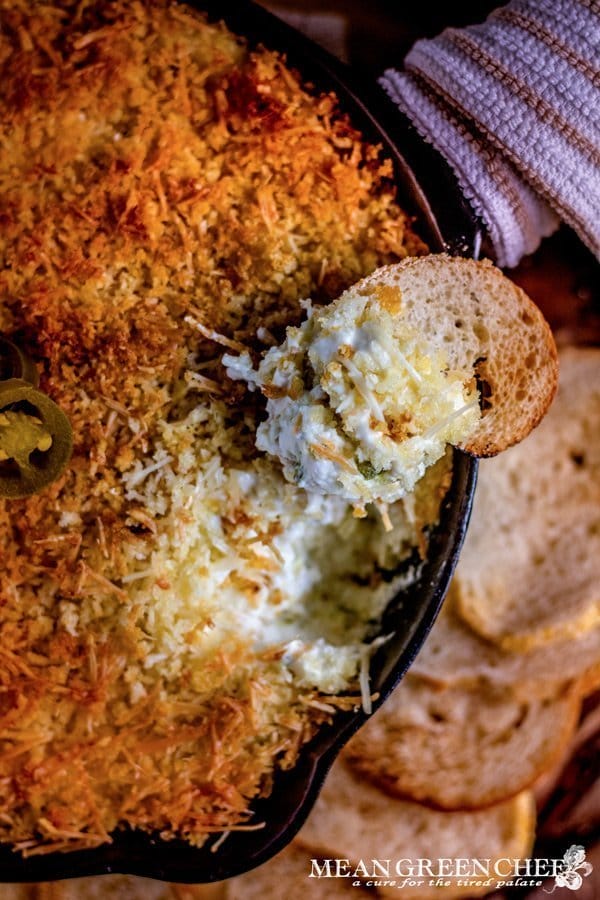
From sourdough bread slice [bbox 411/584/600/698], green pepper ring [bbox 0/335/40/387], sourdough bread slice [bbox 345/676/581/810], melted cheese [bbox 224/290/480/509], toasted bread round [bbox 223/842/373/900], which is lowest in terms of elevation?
toasted bread round [bbox 223/842/373/900]

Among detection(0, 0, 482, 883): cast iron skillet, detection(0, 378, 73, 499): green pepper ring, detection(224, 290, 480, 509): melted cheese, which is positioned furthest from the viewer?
detection(0, 0, 482, 883): cast iron skillet

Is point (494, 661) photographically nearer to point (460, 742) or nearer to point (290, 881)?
point (460, 742)

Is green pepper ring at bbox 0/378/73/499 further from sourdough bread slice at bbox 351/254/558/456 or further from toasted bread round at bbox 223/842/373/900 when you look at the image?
toasted bread round at bbox 223/842/373/900

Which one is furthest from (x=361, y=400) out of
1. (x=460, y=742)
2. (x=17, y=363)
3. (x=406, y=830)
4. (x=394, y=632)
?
(x=406, y=830)

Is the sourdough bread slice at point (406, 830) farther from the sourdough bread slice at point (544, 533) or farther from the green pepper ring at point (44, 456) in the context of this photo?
the green pepper ring at point (44, 456)

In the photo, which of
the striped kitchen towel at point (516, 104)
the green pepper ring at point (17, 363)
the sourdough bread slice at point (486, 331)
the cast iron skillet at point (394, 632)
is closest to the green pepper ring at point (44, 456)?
the green pepper ring at point (17, 363)

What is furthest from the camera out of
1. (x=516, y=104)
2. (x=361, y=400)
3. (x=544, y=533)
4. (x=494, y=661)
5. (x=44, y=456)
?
(x=544, y=533)

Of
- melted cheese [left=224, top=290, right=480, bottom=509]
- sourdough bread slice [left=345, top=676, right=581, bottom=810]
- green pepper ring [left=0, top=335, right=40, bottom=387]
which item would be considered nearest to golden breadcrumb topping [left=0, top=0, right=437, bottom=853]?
green pepper ring [left=0, top=335, right=40, bottom=387]
